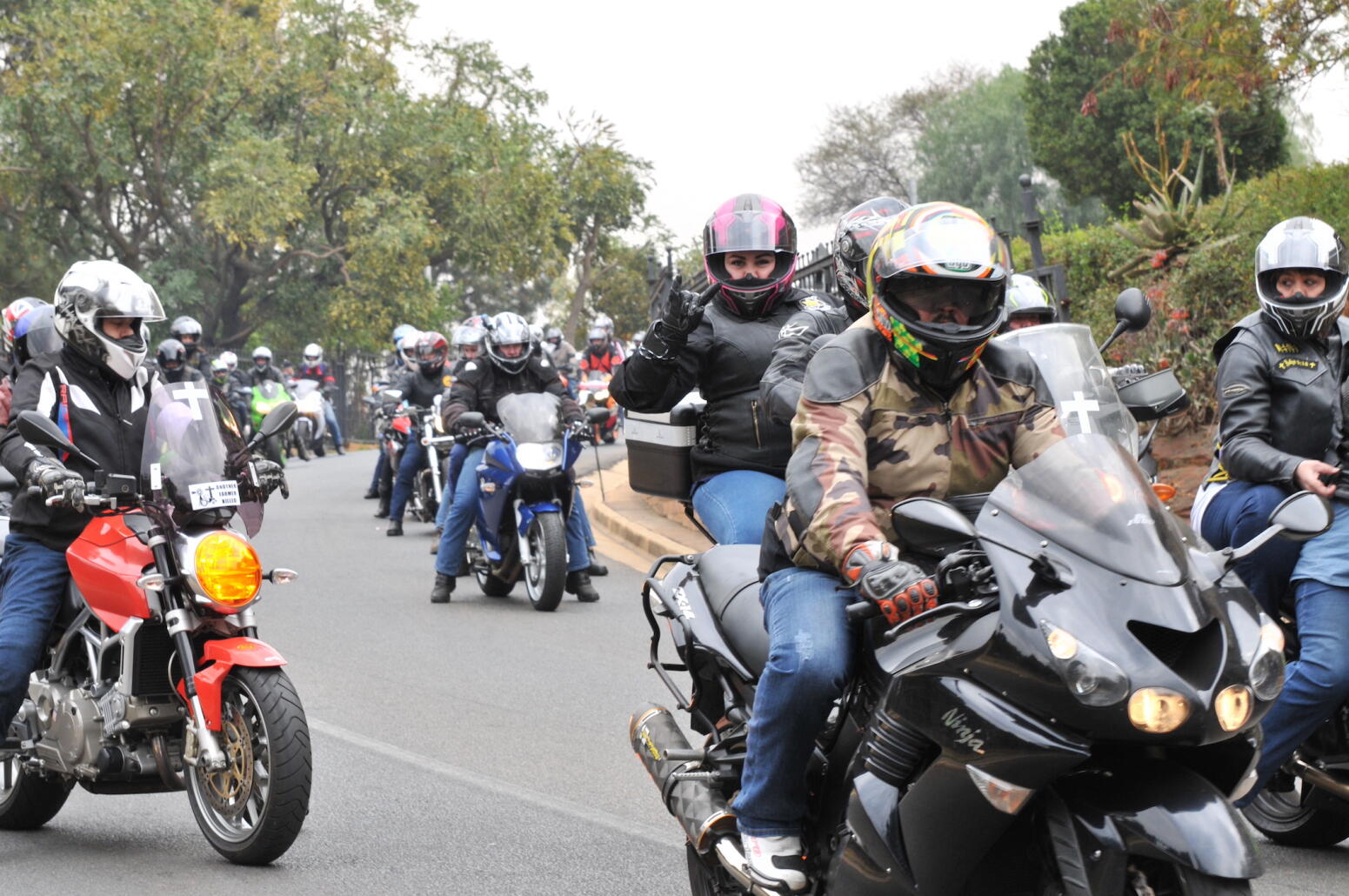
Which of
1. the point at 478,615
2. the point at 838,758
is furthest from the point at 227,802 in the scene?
the point at 478,615

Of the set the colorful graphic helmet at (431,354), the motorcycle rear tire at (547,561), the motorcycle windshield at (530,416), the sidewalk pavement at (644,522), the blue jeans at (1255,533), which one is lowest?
the sidewalk pavement at (644,522)

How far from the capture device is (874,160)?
70.6m

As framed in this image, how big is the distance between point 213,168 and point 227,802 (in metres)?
38.9

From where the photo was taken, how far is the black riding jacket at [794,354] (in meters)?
5.23

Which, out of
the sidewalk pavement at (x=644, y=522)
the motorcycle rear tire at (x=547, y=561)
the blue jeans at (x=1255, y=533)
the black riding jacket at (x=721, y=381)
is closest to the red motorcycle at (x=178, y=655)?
the black riding jacket at (x=721, y=381)

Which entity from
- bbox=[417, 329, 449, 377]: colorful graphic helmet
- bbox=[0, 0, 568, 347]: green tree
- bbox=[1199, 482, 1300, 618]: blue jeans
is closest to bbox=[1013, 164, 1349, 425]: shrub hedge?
A: bbox=[417, 329, 449, 377]: colorful graphic helmet

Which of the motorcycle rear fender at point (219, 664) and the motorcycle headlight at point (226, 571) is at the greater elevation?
the motorcycle headlight at point (226, 571)

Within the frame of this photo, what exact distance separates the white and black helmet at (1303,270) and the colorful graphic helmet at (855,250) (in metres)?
1.22

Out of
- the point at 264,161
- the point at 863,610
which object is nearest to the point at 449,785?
the point at 863,610

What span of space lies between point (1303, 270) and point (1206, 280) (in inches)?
321

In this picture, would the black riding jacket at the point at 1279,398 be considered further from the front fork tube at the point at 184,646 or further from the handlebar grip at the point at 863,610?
the front fork tube at the point at 184,646

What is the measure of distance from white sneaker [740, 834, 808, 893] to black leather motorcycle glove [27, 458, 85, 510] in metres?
2.75

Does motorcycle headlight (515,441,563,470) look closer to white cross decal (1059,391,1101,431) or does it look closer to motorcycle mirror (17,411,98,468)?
motorcycle mirror (17,411,98,468)

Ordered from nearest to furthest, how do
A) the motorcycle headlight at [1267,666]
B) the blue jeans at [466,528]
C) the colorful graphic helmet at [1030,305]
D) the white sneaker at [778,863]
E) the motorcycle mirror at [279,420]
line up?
the motorcycle headlight at [1267,666] → the white sneaker at [778,863] → the motorcycle mirror at [279,420] → the colorful graphic helmet at [1030,305] → the blue jeans at [466,528]
